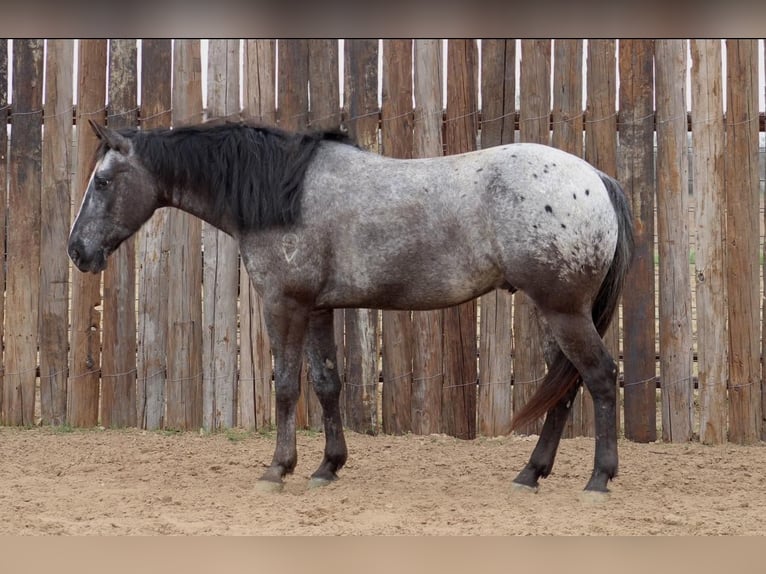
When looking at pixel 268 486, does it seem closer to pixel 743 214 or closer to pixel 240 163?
pixel 240 163

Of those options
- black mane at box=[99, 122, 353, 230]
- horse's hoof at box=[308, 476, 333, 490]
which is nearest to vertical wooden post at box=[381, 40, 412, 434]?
black mane at box=[99, 122, 353, 230]

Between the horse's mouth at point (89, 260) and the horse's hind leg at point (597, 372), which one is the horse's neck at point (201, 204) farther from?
the horse's hind leg at point (597, 372)

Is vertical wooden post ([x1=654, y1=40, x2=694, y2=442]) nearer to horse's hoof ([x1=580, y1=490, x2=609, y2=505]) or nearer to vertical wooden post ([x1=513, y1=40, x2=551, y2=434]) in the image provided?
Result: vertical wooden post ([x1=513, y1=40, x2=551, y2=434])

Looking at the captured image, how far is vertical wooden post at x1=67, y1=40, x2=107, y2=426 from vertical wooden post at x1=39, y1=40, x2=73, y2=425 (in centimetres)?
8

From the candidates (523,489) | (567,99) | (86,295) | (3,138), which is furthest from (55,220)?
(523,489)

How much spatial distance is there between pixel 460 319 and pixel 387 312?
1.73 ft

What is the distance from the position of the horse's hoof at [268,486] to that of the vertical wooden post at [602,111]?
8.48ft

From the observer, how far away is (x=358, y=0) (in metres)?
3.84

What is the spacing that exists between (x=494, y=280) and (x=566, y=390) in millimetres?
742

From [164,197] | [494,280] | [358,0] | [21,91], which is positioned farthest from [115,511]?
[21,91]

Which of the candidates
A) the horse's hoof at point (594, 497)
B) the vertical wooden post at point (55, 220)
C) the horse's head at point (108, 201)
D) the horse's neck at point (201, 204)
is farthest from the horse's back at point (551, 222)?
the vertical wooden post at point (55, 220)

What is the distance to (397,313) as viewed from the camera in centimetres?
654

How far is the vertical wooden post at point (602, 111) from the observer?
635 centimetres

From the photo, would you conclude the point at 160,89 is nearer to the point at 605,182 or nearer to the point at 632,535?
the point at 605,182
